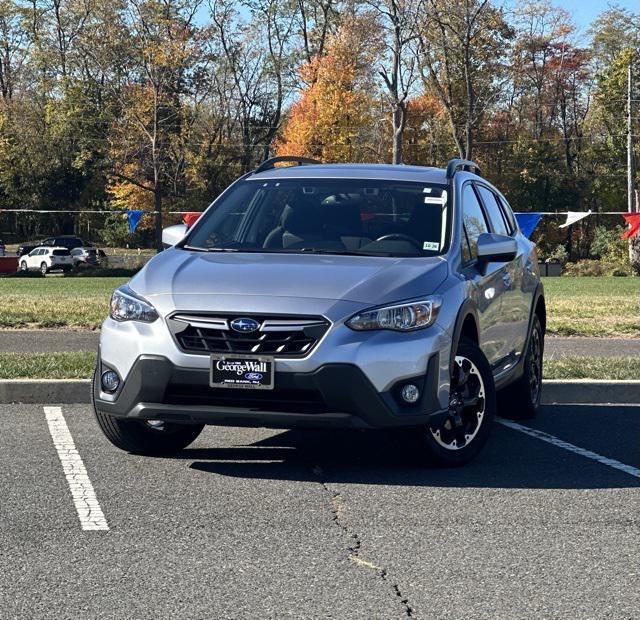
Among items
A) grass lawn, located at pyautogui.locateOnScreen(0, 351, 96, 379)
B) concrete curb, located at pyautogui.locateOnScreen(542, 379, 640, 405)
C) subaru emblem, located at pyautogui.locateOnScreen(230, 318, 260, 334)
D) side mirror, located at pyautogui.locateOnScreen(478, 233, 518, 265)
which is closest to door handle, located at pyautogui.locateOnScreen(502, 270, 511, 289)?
side mirror, located at pyautogui.locateOnScreen(478, 233, 518, 265)

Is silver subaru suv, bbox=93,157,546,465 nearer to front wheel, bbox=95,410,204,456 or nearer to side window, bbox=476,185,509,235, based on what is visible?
front wheel, bbox=95,410,204,456

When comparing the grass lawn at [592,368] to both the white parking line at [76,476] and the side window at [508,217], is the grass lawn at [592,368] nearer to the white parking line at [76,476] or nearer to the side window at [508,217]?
the side window at [508,217]

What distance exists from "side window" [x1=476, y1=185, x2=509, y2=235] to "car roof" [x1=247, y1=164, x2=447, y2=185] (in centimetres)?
53

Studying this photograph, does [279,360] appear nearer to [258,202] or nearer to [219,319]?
[219,319]

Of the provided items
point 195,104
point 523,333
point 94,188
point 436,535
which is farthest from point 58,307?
point 94,188

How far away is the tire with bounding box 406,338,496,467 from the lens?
692 cm

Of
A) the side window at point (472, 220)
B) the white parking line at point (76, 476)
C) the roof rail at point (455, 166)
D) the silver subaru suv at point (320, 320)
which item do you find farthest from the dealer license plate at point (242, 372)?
the roof rail at point (455, 166)

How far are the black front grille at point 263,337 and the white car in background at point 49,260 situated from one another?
55924 millimetres

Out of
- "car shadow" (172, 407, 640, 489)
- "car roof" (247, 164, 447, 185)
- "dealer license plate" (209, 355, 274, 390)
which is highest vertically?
"car roof" (247, 164, 447, 185)

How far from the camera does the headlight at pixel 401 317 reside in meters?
6.40

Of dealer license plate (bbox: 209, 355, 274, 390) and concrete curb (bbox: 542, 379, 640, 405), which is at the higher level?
dealer license plate (bbox: 209, 355, 274, 390)

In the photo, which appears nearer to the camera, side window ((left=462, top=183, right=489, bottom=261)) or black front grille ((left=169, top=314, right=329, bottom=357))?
black front grille ((left=169, top=314, right=329, bottom=357))

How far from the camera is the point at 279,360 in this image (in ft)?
20.7

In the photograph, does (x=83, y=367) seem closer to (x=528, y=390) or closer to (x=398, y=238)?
(x=528, y=390)
